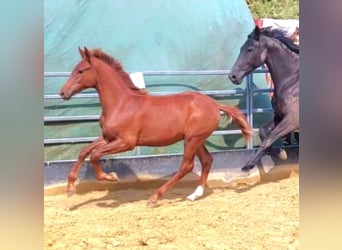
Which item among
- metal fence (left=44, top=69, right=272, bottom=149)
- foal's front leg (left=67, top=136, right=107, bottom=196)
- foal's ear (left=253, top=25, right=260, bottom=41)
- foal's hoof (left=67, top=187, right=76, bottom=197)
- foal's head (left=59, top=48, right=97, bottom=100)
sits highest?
foal's ear (left=253, top=25, right=260, bottom=41)

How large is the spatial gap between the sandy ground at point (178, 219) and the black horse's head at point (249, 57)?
428 millimetres

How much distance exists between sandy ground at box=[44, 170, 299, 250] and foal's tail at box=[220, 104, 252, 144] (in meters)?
0.20

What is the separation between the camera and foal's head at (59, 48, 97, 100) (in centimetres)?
204

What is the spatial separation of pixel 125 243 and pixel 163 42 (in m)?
0.72

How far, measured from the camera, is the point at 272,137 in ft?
7.48

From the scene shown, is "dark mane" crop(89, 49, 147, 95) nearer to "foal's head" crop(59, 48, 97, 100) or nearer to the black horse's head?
"foal's head" crop(59, 48, 97, 100)

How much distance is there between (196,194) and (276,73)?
0.57 meters

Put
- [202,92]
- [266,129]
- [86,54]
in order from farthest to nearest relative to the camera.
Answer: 1. [266,129]
2. [202,92]
3. [86,54]

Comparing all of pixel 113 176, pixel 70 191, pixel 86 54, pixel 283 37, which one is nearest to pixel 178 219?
pixel 113 176

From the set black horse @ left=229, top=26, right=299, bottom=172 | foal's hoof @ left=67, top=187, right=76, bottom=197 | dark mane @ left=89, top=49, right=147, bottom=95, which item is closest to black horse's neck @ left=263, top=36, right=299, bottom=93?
black horse @ left=229, top=26, right=299, bottom=172

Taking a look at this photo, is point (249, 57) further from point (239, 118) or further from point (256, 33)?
point (239, 118)

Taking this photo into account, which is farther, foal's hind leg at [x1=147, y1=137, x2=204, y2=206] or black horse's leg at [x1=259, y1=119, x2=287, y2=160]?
black horse's leg at [x1=259, y1=119, x2=287, y2=160]
